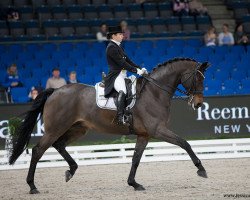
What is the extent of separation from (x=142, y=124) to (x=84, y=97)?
3.13 ft

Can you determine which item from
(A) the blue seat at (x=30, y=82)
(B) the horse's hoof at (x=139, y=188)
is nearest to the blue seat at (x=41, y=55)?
(A) the blue seat at (x=30, y=82)

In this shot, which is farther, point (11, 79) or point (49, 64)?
point (49, 64)

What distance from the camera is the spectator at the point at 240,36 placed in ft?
57.5

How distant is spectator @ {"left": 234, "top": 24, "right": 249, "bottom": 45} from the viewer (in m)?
17.5

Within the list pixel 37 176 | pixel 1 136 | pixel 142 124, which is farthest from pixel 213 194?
pixel 1 136

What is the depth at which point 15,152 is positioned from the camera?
898 centimetres

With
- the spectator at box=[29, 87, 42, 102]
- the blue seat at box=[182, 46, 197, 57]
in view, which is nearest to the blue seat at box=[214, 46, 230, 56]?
the blue seat at box=[182, 46, 197, 57]

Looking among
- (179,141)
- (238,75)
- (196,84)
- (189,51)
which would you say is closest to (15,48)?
(189,51)

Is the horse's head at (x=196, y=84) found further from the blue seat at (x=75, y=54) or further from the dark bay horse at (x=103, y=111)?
the blue seat at (x=75, y=54)

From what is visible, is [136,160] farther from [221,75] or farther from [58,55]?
[221,75]

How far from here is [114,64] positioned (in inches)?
342

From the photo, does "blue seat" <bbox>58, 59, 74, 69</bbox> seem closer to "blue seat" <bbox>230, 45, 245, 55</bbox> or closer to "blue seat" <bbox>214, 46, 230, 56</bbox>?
"blue seat" <bbox>214, 46, 230, 56</bbox>

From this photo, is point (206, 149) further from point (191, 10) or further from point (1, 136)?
point (191, 10)

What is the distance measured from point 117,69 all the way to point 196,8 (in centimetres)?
1067
